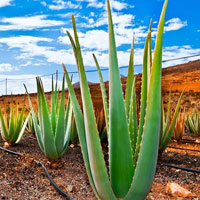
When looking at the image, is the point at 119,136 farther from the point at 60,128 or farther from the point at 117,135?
the point at 60,128

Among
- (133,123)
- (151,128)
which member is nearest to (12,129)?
(133,123)

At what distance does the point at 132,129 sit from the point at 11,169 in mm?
2115

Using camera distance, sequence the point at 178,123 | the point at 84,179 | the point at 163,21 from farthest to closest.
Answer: the point at 178,123
the point at 84,179
the point at 163,21

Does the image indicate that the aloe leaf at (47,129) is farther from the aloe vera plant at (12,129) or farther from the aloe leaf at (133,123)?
the aloe leaf at (133,123)

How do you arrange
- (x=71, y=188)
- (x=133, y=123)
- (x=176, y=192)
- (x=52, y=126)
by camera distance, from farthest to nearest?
(x=52, y=126), (x=71, y=188), (x=176, y=192), (x=133, y=123)

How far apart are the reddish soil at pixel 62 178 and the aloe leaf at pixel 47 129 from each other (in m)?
0.15

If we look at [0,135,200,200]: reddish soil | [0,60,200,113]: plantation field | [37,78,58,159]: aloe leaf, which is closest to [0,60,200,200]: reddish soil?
[0,135,200,200]: reddish soil

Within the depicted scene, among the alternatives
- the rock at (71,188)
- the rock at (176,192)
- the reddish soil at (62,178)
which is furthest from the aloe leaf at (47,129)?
the rock at (176,192)

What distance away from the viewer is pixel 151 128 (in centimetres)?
131

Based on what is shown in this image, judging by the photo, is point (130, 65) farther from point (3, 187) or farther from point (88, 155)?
point (3, 187)

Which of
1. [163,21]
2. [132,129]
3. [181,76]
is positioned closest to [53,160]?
[132,129]

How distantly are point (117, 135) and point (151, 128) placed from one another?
159mm

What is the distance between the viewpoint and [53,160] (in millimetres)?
3482

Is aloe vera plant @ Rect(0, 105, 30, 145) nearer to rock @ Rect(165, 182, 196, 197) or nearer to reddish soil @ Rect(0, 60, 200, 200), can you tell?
reddish soil @ Rect(0, 60, 200, 200)
